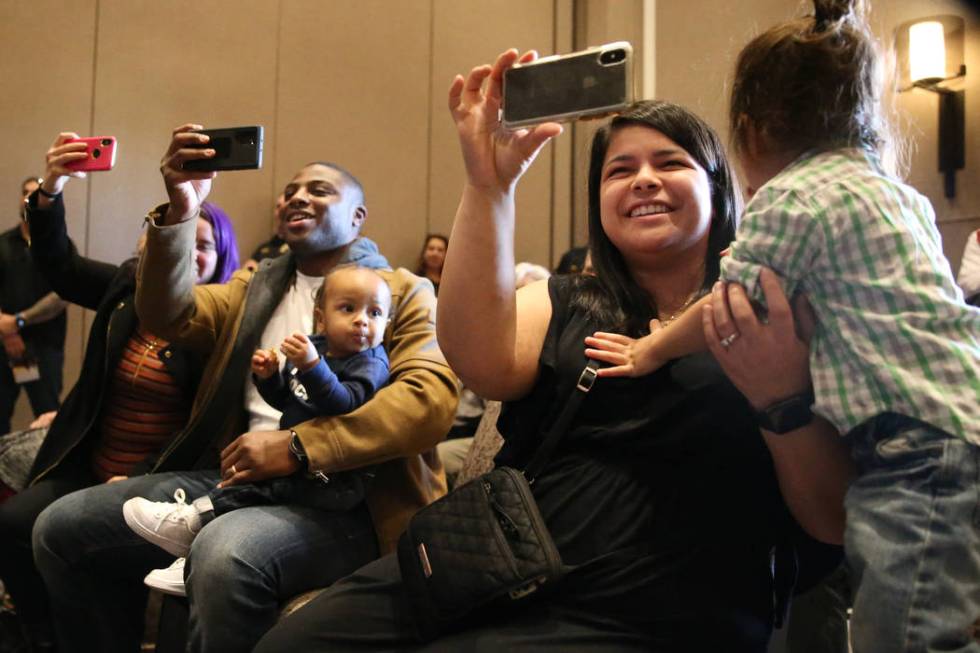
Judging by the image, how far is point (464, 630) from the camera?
3.70 ft

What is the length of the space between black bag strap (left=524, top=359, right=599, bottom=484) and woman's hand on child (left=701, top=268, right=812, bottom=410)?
0.19 meters

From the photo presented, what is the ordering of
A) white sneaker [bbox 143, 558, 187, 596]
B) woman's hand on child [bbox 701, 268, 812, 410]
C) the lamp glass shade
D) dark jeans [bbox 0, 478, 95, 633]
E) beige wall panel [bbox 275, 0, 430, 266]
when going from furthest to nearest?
beige wall panel [bbox 275, 0, 430, 266], the lamp glass shade, dark jeans [bbox 0, 478, 95, 633], white sneaker [bbox 143, 558, 187, 596], woman's hand on child [bbox 701, 268, 812, 410]

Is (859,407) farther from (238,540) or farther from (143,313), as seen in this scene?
(143,313)

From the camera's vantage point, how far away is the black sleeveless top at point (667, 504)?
1107 millimetres

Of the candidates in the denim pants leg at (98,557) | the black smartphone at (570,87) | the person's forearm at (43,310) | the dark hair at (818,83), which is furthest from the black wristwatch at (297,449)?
the person's forearm at (43,310)

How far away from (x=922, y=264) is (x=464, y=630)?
0.76m

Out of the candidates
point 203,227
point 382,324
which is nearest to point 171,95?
point 203,227

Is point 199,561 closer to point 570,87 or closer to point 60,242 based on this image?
point 570,87

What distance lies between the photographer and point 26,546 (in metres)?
2.12

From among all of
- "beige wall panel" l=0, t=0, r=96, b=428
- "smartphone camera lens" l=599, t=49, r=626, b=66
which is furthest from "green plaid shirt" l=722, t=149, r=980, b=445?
"beige wall panel" l=0, t=0, r=96, b=428

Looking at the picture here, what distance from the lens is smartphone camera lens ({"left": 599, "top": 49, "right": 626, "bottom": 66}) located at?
1.11 meters

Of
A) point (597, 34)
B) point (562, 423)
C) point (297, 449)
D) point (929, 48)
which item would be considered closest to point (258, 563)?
point (297, 449)

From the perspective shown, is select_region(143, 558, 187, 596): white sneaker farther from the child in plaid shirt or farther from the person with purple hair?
the child in plaid shirt

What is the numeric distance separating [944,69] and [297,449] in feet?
8.25
